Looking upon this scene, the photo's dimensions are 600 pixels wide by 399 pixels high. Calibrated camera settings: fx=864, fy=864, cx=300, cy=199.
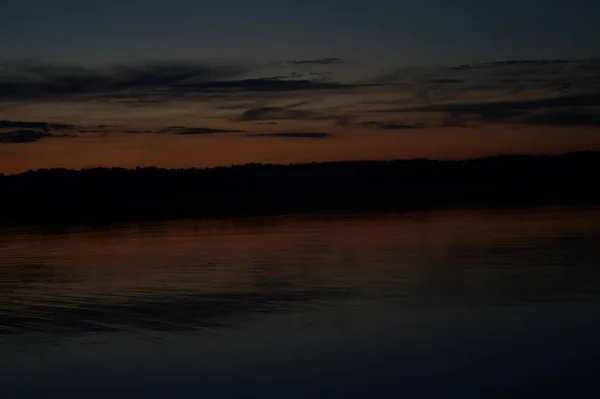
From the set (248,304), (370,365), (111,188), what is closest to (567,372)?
(370,365)

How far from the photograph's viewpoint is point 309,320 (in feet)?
32.3

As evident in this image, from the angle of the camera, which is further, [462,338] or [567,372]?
[462,338]

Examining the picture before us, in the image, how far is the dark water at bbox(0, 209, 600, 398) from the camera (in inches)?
297

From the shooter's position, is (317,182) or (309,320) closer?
(309,320)

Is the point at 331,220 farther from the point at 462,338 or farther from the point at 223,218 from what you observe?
the point at 462,338

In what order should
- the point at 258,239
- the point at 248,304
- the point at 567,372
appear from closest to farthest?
1. the point at 567,372
2. the point at 248,304
3. the point at 258,239

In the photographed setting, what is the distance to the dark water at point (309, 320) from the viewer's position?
7.55m

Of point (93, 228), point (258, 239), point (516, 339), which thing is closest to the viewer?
point (516, 339)

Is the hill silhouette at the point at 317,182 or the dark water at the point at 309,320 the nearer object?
the dark water at the point at 309,320

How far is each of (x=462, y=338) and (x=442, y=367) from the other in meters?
1.07

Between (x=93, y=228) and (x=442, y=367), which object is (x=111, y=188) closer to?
(x=93, y=228)

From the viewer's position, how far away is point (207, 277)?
13.5 metres

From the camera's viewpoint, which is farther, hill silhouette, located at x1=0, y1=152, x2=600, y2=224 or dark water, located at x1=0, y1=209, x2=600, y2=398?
hill silhouette, located at x1=0, y1=152, x2=600, y2=224

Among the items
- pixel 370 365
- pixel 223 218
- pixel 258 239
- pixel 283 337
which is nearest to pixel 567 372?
pixel 370 365
